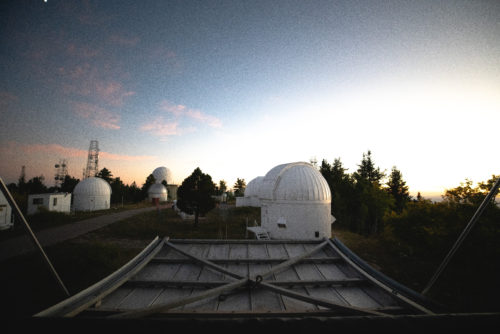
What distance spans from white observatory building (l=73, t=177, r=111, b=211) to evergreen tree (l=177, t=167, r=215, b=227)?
24.6 metres

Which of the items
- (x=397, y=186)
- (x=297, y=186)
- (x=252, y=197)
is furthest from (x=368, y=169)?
(x=297, y=186)

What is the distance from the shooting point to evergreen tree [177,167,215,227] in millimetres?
24531

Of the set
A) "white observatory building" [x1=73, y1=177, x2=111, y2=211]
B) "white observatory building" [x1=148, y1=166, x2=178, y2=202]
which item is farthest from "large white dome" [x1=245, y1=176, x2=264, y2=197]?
"white observatory building" [x1=148, y1=166, x2=178, y2=202]

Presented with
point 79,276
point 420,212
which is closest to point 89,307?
point 79,276

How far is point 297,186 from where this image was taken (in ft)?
62.3

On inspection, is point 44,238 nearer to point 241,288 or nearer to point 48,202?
point 48,202

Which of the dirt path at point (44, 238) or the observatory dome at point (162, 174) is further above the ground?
the observatory dome at point (162, 174)

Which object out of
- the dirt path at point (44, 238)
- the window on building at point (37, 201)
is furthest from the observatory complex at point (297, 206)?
the window on building at point (37, 201)

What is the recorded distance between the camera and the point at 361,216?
31.2 metres

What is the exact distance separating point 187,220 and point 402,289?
95.1 ft

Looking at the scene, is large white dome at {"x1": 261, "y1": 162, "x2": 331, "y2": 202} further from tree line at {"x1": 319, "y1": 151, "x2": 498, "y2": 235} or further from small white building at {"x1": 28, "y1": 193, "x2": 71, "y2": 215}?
small white building at {"x1": 28, "y1": 193, "x2": 71, "y2": 215}

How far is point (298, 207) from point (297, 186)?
201 cm

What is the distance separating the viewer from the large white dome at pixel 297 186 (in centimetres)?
1869

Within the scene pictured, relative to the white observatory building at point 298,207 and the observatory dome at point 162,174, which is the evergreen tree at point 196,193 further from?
the observatory dome at point 162,174
